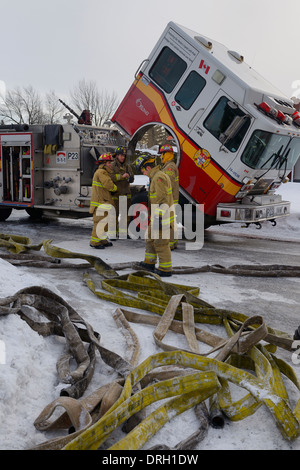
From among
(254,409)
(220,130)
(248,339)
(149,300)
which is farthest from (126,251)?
(254,409)

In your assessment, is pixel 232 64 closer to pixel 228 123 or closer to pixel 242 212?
pixel 228 123

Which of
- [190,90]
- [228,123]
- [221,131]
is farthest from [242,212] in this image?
[190,90]

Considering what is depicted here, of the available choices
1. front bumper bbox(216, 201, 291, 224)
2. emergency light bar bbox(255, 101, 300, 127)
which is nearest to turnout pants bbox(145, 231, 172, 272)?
front bumper bbox(216, 201, 291, 224)

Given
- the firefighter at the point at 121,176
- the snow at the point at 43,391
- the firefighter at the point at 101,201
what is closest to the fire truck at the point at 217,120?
the firefighter at the point at 121,176

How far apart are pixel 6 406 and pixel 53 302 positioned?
1.46 metres

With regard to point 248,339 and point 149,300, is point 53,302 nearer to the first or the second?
point 149,300

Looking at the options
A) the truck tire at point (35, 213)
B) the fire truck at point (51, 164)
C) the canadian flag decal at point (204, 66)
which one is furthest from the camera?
the truck tire at point (35, 213)

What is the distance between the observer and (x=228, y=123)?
322 inches

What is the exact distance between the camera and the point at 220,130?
8281mm

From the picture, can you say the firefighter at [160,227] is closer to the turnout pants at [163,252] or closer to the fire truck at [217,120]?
the turnout pants at [163,252]

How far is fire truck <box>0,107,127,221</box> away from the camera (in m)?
10.0

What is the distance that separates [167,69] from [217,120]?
4.82 feet

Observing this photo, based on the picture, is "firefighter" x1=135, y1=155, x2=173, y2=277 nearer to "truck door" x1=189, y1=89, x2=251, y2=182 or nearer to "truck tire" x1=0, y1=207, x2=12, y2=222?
"truck door" x1=189, y1=89, x2=251, y2=182

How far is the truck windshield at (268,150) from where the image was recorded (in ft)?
26.3
